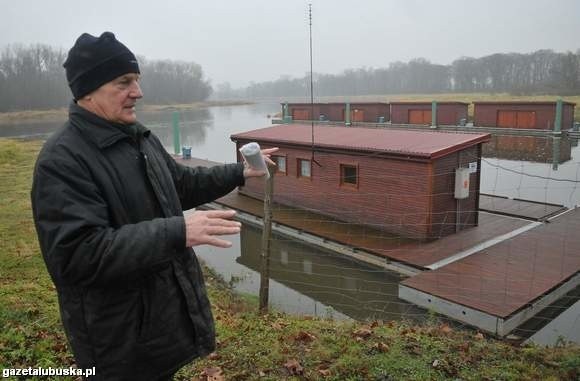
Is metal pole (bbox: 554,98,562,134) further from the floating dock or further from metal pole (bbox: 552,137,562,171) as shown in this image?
the floating dock

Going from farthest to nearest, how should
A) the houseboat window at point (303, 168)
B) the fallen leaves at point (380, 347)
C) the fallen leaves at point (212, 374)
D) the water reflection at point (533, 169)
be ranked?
the water reflection at point (533, 169)
the houseboat window at point (303, 168)
the fallen leaves at point (380, 347)
the fallen leaves at point (212, 374)

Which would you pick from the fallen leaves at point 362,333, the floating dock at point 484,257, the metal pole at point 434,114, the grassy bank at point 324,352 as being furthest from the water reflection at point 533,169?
the fallen leaves at point 362,333

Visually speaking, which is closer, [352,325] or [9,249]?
[352,325]

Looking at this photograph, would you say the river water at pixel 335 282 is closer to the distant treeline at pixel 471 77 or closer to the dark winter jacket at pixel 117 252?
the dark winter jacket at pixel 117 252

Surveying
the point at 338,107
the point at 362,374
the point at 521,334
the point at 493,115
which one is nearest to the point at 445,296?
the point at 521,334

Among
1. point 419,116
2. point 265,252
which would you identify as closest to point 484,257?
point 265,252

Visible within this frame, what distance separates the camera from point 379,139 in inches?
492

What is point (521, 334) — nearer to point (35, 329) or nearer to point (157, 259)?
point (35, 329)

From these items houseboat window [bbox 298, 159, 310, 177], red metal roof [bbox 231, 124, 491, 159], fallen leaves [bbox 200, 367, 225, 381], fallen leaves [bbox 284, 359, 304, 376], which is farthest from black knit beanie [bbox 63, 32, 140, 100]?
houseboat window [bbox 298, 159, 310, 177]

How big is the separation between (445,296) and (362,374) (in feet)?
14.8

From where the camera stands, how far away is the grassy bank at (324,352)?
3.80 metres

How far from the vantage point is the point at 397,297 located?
29.7 feet

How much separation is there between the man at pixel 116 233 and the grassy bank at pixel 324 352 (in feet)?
6.56

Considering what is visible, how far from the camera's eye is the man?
5.06 feet
